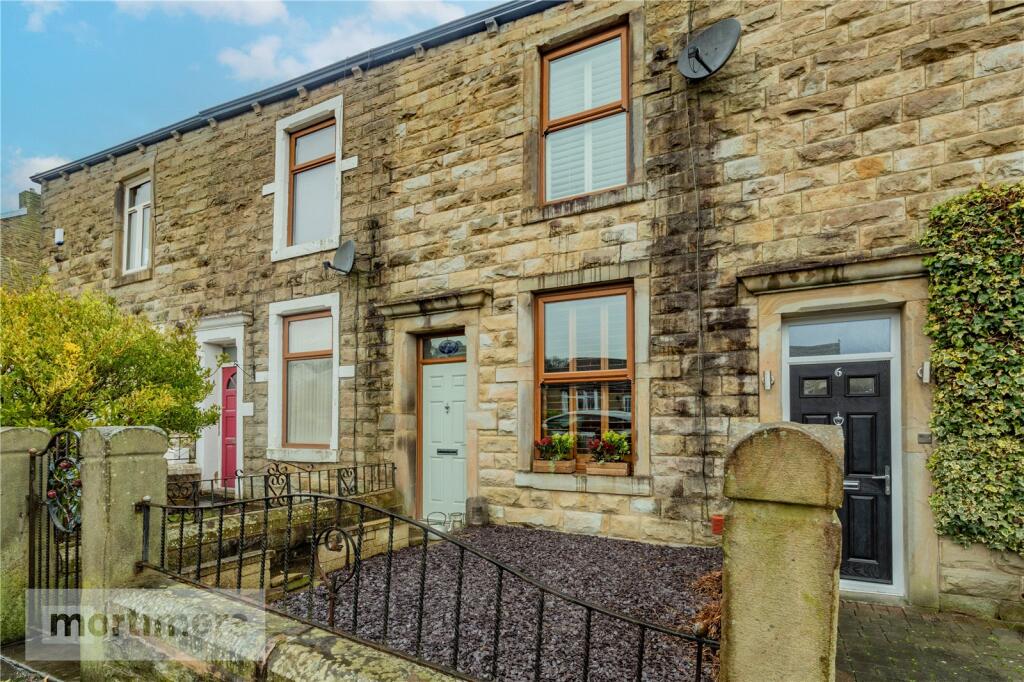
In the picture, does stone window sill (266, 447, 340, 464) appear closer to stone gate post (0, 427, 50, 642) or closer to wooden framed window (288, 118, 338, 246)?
wooden framed window (288, 118, 338, 246)

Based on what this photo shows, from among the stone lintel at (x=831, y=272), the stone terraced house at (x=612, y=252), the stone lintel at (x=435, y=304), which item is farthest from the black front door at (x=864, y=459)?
the stone lintel at (x=435, y=304)

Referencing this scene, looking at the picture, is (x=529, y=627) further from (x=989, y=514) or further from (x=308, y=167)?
(x=308, y=167)

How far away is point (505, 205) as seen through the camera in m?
7.04

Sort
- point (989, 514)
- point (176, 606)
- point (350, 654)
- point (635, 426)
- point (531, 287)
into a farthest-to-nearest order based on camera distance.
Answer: point (531, 287), point (635, 426), point (989, 514), point (176, 606), point (350, 654)

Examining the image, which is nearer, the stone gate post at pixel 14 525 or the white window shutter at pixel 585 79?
the stone gate post at pixel 14 525

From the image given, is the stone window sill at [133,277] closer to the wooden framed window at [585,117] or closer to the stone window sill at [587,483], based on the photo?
the wooden framed window at [585,117]

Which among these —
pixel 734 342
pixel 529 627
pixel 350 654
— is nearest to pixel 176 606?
pixel 350 654

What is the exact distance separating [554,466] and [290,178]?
6.41 m

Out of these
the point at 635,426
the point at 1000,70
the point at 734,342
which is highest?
the point at 1000,70

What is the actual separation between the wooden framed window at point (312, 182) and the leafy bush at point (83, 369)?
3.48m

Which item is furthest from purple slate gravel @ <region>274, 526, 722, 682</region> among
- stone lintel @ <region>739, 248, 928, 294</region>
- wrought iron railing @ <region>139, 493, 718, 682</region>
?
stone lintel @ <region>739, 248, 928, 294</region>

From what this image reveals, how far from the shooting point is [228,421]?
33.2 feet

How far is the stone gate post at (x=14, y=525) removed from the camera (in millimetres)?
3996

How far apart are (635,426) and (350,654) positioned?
4.18m
